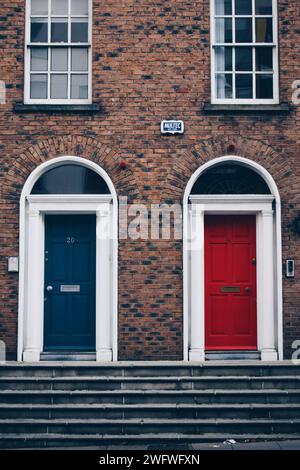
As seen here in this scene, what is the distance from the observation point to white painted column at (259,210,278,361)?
961 centimetres

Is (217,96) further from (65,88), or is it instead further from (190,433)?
(190,433)

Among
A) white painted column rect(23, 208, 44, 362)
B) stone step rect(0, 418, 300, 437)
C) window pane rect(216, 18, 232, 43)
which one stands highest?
window pane rect(216, 18, 232, 43)

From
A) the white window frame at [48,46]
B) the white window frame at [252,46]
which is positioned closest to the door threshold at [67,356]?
the white window frame at [48,46]

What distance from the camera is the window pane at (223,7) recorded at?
1003cm

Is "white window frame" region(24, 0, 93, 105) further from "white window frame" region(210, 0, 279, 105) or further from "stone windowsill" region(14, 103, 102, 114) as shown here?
"white window frame" region(210, 0, 279, 105)

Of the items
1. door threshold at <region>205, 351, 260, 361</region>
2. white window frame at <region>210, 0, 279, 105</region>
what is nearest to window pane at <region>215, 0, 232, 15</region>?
white window frame at <region>210, 0, 279, 105</region>

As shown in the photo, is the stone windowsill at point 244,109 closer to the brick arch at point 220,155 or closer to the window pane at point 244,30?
the brick arch at point 220,155

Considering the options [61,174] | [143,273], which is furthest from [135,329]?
[61,174]

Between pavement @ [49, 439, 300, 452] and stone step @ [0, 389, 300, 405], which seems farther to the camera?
stone step @ [0, 389, 300, 405]

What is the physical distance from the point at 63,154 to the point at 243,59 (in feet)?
11.2

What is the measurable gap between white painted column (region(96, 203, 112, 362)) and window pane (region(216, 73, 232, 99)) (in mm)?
2666

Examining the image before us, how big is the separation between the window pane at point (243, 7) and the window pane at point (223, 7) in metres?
0.12

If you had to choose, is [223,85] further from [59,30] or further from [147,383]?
[147,383]

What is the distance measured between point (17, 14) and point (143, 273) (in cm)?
472
